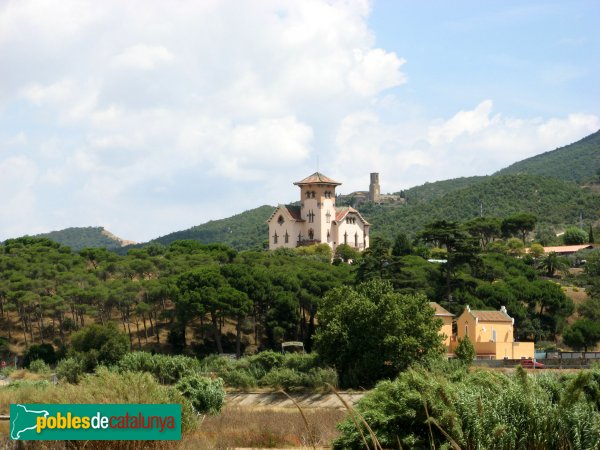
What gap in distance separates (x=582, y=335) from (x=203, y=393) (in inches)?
1146

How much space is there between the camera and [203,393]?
3241 centimetres

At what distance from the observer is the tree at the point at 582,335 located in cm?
5356

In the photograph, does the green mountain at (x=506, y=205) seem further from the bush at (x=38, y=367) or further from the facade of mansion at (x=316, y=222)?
the bush at (x=38, y=367)

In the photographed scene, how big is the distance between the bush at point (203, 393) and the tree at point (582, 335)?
27.6 metres

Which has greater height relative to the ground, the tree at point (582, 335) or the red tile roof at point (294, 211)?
the red tile roof at point (294, 211)

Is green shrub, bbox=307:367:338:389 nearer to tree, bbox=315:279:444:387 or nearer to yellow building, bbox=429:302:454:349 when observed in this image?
tree, bbox=315:279:444:387

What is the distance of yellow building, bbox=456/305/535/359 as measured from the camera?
159 ft

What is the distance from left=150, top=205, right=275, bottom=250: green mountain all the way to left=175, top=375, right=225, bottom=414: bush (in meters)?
108

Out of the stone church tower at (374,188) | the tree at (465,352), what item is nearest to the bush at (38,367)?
the tree at (465,352)

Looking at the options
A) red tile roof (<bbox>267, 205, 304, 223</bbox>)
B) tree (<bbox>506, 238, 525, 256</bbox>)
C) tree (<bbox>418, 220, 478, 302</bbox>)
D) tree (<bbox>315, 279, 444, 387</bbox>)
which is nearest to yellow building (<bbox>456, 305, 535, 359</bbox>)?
tree (<bbox>315, 279, 444, 387</bbox>)

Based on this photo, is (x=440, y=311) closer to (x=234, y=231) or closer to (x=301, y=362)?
(x=301, y=362)

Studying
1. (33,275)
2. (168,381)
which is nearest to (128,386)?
(168,381)

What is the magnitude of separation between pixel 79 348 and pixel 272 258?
23182mm

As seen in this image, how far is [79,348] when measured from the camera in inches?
1918
